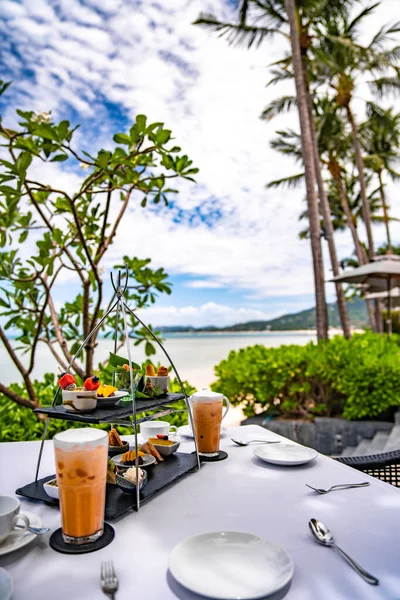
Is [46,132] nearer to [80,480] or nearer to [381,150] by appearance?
[80,480]

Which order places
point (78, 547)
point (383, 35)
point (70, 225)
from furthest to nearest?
point (383, 35) → point (70, 225) → point (78, 547)

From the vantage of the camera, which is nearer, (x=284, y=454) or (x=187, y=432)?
(x=284, y=454)

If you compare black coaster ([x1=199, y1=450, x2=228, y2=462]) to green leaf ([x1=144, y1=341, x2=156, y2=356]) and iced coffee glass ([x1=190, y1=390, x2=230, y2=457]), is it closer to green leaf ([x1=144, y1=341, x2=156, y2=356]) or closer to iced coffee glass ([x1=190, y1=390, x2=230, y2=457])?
iced coffee glass ([x1=190, y1=390, x2=230, y2=457])

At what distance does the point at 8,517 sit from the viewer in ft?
2.55

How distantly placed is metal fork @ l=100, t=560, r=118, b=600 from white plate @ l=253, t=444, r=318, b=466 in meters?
0.64

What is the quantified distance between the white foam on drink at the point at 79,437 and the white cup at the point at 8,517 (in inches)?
6.1

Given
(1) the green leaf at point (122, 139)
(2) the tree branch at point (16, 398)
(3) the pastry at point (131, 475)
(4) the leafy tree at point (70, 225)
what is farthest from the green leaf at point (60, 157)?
(3) the pastry at point (131, 475)

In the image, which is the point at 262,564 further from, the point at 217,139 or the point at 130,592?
the point at 217,139

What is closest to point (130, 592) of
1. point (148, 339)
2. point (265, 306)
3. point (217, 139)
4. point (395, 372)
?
point (148, 339)

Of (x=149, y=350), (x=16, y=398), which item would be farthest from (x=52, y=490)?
(x=149, y=350)

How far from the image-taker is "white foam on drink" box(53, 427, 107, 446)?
76cm

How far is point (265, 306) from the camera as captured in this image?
4300 cm

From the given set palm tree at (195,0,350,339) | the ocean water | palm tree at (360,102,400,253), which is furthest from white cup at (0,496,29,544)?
palm tree at (360,102,400,253)

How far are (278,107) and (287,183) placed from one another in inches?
209
